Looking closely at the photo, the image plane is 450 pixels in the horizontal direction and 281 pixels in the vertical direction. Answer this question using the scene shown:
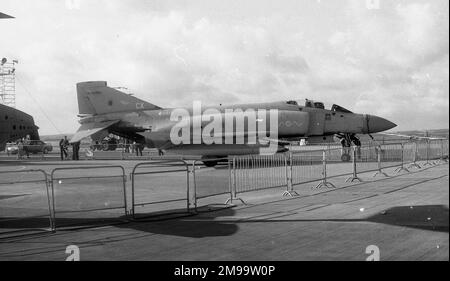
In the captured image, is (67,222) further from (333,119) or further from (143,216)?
(333,119)

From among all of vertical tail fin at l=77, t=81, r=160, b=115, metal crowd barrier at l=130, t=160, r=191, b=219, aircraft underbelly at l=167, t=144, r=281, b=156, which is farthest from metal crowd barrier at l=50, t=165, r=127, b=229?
vertical tail fin at l=77, t=81, r=160, b=115

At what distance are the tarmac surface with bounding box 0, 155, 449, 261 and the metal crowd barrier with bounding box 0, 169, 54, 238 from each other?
0.14 feet

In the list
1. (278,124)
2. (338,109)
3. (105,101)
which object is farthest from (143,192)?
(105,101)

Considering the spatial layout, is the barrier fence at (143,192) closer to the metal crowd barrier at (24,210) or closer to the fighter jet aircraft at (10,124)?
the metal crowd barrier at (24,210)

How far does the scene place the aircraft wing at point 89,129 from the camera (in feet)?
73.7

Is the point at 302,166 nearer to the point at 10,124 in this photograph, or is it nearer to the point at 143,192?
the point at 143,192

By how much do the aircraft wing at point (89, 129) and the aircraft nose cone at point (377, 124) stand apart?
12783 mm

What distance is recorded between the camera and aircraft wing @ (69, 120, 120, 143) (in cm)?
2245

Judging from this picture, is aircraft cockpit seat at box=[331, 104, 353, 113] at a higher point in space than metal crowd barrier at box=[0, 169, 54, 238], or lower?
higher

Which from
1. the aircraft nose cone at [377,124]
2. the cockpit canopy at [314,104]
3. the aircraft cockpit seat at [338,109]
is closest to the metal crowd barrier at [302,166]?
the aircraft nose cone at [377,124]

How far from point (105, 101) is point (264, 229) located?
18694 mm

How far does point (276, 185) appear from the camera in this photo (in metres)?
10.9

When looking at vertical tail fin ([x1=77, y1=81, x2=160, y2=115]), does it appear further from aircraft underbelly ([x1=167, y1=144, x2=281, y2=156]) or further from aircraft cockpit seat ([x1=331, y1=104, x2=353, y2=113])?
aircraft cockpit seat ([x1=331, y1=104, x2=353, y2=113])
